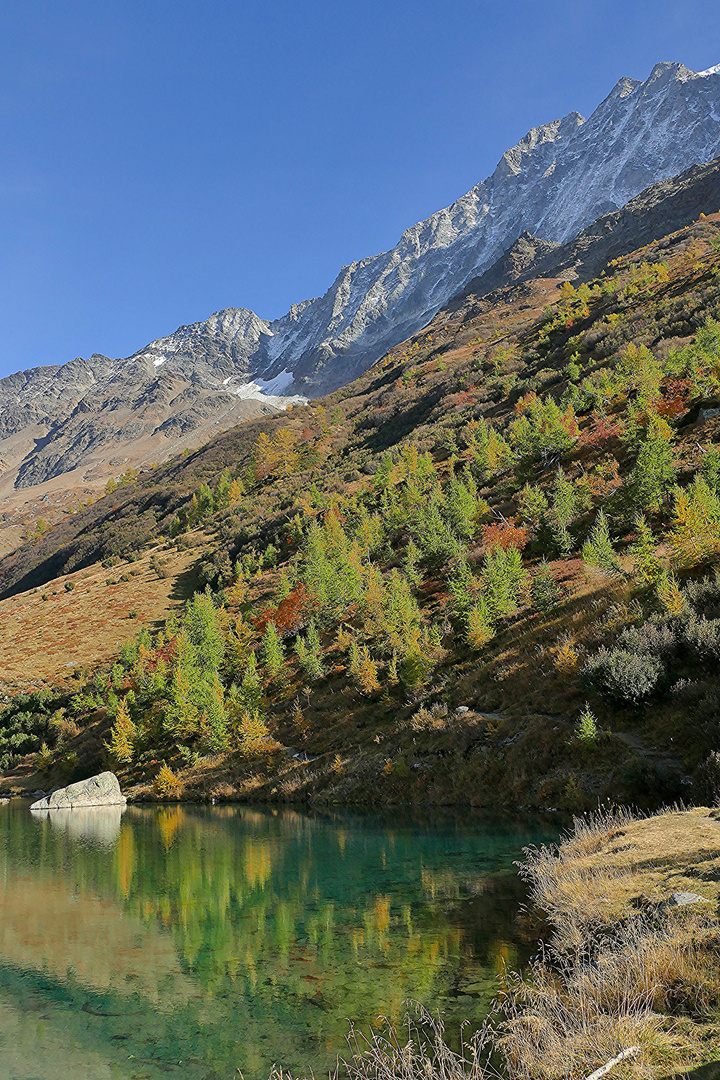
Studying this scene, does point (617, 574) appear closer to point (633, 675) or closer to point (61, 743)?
point (633, 675)

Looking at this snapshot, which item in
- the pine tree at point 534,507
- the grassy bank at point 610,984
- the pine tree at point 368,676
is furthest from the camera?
the pine tree at point 534,507

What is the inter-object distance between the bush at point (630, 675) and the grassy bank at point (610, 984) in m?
9.37

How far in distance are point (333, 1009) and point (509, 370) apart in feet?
344

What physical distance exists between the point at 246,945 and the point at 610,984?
30.5ft

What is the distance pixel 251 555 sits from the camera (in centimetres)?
7856

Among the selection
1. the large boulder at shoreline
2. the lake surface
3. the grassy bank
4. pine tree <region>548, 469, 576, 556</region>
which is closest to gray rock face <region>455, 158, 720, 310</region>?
pine tree <region>548, 469, 576, 556</region>

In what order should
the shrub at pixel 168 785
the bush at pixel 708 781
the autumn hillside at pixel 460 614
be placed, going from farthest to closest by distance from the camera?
the shrub at pixel 168 785, the autumn hillside at pixel 460 614, the bush at pixel 708 781

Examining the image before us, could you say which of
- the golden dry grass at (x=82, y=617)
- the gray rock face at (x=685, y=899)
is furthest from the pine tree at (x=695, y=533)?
the golden dry grass at (x=82, y=617)

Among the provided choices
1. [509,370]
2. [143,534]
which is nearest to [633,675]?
[509,370]

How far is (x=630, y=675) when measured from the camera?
23219 millimetres

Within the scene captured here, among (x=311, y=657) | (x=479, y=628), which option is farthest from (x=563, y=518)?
(x=311, y=657)

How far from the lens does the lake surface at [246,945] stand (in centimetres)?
945

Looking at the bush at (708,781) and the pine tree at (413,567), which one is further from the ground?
the pine tree at (413,567)

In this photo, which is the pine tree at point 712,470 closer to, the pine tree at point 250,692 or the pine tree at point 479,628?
the pine tree at point 479,628
